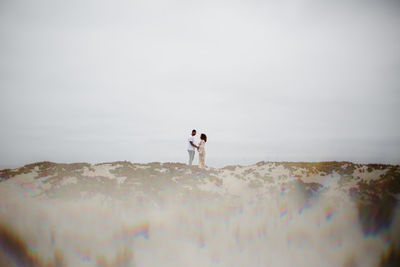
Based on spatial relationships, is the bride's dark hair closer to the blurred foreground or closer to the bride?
the bride

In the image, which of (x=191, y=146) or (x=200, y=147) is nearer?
(x=200, y=147)

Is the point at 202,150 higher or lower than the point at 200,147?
lower

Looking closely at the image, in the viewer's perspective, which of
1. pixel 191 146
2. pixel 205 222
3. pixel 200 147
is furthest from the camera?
pixel 191 146

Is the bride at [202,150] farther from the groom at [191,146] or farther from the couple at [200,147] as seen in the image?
the groom at [191,146]

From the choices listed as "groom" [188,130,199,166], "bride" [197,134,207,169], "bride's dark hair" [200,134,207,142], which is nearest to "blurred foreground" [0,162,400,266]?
"bride" [197,134,207,169]

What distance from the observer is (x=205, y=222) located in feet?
56.3

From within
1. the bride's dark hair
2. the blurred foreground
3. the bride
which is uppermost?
the bride's dark hair

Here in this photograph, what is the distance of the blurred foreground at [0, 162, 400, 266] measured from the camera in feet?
52.0

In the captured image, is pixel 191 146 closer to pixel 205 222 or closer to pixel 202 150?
pixel 202 150

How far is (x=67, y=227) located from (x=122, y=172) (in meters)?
6.26

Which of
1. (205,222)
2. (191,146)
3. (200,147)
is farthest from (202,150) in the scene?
(205,222)

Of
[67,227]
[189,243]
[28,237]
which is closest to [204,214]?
[189,243]

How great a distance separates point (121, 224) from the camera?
17.0m

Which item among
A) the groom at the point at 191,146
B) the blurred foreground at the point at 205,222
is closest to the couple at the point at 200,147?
the groom at the point at 191,146
